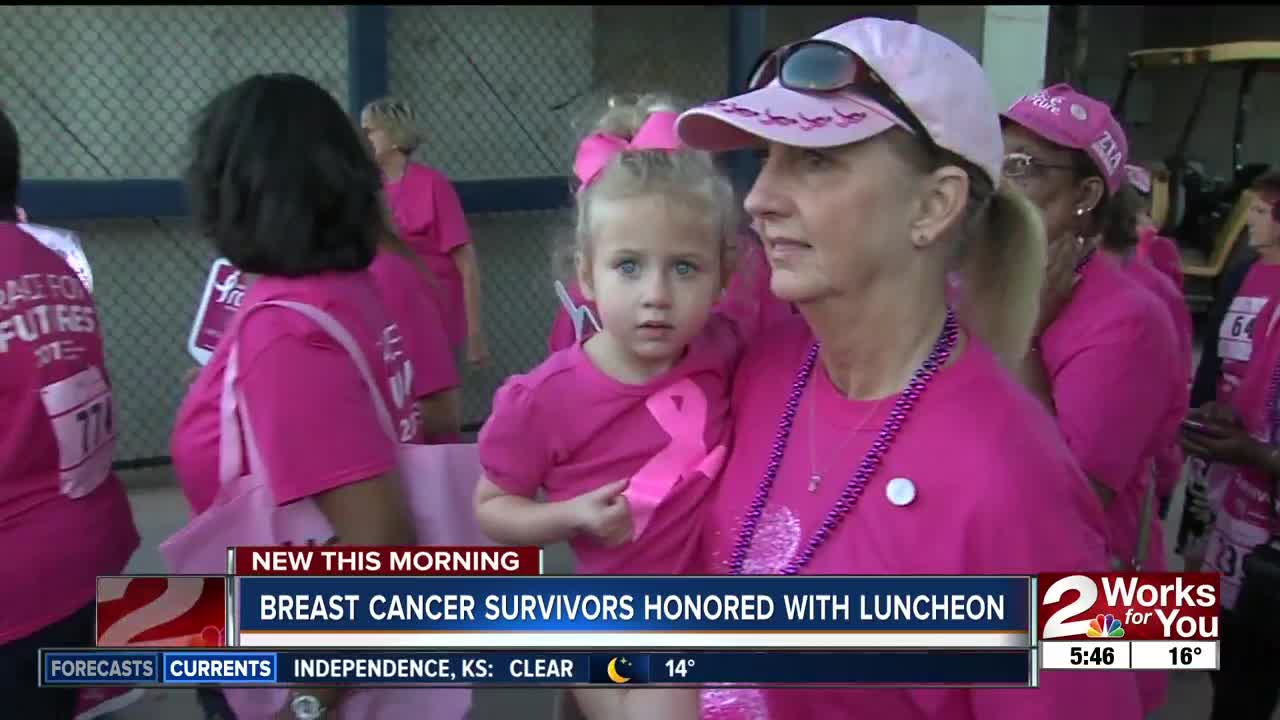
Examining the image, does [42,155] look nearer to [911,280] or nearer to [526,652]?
[526,652]

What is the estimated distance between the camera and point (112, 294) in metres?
5.96

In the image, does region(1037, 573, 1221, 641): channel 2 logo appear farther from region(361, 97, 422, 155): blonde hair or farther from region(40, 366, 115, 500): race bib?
region(361, 97, 422, 155): blonde hair

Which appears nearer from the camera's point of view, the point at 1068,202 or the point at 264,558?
the point at 264,558

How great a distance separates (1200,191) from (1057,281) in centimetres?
1090

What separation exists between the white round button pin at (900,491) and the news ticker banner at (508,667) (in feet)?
0.79

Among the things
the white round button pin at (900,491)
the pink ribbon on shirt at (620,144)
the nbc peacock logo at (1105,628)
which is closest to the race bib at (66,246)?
the pink ribbon on shirt at (620,144)

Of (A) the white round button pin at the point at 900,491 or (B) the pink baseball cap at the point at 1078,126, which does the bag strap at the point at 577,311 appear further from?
(A) the white round button pin at the point at 900,491

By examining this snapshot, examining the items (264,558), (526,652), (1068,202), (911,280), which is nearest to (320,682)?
(264,558)

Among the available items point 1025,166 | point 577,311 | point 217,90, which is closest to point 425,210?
point 217,90

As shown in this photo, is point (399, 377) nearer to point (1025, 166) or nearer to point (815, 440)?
point (815, 440)

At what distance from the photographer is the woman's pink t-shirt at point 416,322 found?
313 cm

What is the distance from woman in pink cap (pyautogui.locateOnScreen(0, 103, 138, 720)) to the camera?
88.6 inches

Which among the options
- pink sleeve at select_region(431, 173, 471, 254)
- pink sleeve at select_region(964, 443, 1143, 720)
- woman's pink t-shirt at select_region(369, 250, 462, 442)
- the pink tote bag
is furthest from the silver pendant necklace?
pink sleeve at select_region(431, 173, 471, 254)

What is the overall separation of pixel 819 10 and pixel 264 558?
1040cm
